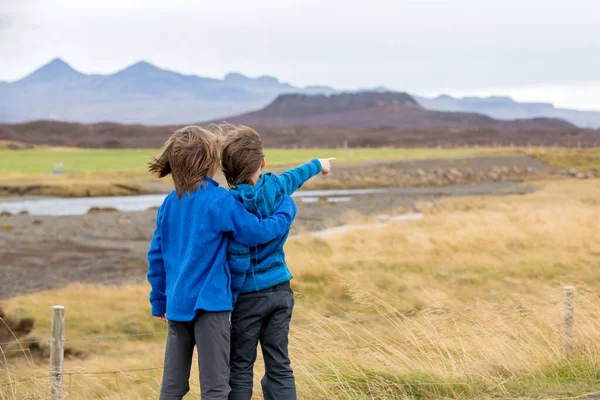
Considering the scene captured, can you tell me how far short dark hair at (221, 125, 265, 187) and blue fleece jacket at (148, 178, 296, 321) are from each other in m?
0.19

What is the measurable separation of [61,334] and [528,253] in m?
13.6

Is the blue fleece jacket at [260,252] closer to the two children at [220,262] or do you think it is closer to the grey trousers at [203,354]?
the two children at [220,262]

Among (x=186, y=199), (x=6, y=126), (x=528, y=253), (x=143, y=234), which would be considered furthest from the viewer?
(x=6, y=126)

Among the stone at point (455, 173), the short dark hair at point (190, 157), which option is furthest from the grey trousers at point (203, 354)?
the stone at point (455, 173)

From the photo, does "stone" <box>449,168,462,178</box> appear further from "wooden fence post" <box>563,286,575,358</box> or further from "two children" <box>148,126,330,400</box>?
"two children" <box>148,126,330,400</box>

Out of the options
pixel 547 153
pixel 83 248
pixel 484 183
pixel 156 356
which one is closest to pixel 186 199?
pixel 156 356

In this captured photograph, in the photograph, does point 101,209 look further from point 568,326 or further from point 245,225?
point 245,225

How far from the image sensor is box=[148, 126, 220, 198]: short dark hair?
402cm

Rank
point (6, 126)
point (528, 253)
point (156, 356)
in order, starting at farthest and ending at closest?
point (6, 126) < point (528, 253) < point (156, 356)

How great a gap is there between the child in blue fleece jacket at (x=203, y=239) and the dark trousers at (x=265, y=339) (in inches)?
6.1

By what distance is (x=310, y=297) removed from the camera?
13719mm

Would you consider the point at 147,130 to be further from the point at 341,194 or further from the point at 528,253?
the point at 528,253

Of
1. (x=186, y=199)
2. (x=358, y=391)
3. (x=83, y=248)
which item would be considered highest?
(x=186, y=199)

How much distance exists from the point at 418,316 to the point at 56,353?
4.64 meters
